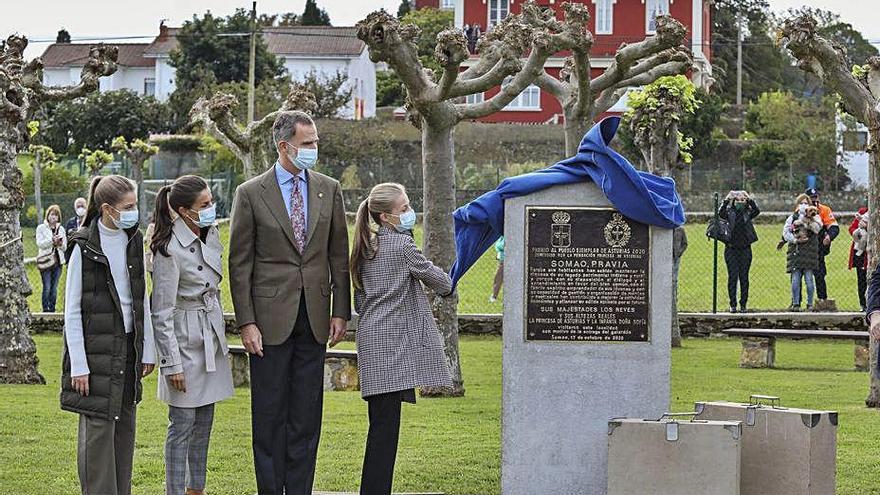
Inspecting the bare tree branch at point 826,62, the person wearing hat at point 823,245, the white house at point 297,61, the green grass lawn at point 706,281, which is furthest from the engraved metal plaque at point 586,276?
the white house at point 297,61

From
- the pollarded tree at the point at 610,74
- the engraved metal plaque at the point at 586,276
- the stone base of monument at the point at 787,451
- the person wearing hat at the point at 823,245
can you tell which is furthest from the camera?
the person wearing hat at the point at 823,245

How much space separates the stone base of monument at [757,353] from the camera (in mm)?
19000

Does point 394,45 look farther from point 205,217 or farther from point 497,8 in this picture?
point 497,8

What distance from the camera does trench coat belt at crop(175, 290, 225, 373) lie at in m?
8.58

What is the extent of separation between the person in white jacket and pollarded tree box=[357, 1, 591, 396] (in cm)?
978

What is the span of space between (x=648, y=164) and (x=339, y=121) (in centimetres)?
3276

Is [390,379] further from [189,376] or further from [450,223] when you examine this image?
[450,223]

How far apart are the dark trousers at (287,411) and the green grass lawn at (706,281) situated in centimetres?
1435

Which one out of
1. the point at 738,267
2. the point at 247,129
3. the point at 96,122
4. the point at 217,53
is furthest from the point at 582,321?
the point at 217,53

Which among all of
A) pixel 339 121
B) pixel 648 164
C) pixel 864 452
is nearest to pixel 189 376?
pixel 864 452

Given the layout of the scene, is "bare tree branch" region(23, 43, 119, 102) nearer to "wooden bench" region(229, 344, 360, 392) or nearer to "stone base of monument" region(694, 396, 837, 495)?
"wooden bench" region(229, 344, 360, 392)

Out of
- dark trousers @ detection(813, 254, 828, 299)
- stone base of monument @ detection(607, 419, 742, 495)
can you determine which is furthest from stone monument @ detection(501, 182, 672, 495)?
dark trousers @ detection(813, 254, 828, 299)

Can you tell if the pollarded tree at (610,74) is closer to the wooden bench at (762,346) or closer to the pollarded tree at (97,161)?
the wooden bench at (762,346)

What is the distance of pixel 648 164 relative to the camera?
22.6 metres
